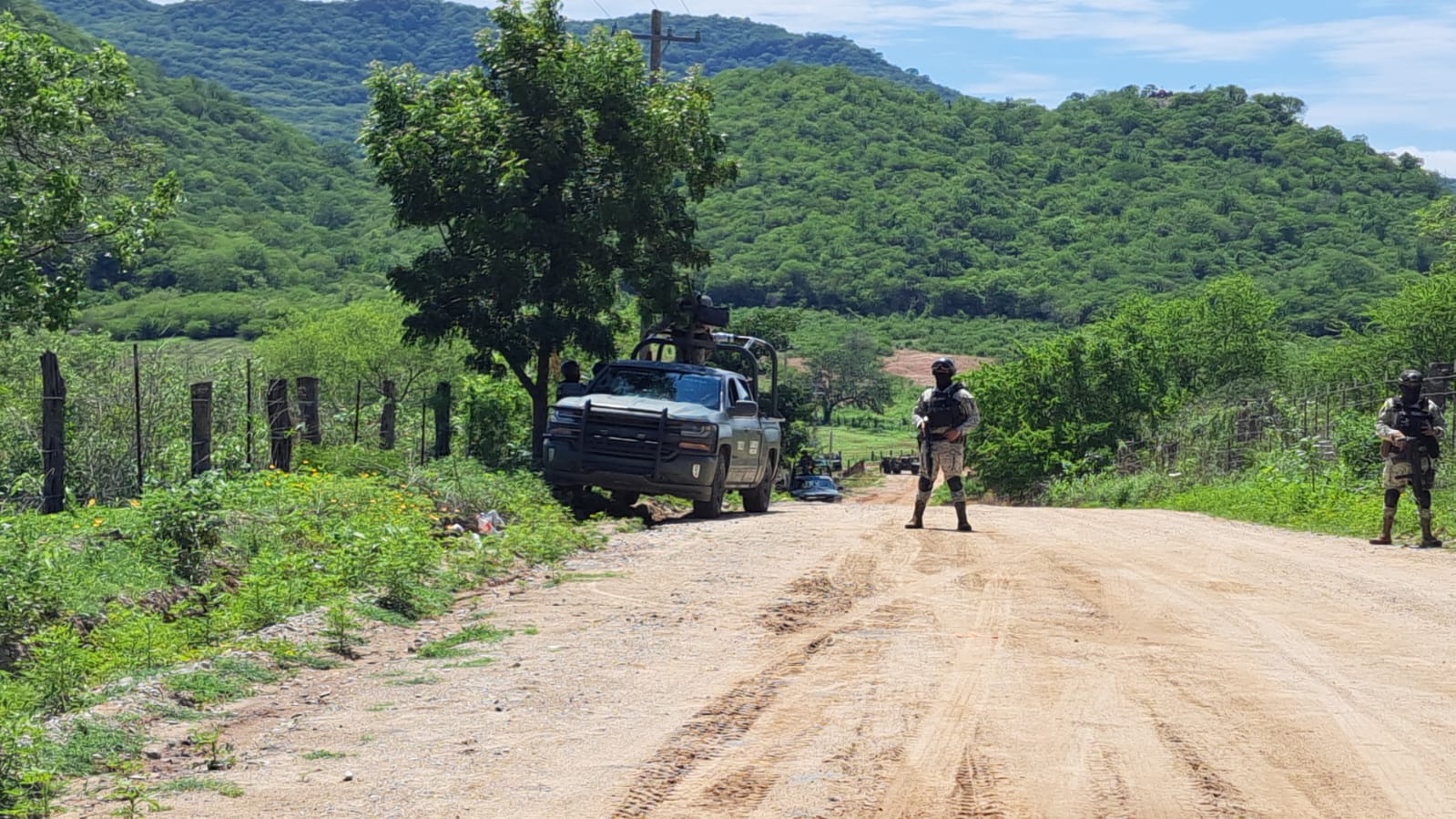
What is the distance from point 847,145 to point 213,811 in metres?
148

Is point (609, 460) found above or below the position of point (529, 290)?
below

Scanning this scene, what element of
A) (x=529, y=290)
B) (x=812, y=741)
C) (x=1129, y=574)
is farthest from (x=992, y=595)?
(x=529, y=290)

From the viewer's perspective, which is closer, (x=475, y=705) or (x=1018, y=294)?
(x=475, y=705)

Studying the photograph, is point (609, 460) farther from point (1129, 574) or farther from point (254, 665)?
point (254, 665)

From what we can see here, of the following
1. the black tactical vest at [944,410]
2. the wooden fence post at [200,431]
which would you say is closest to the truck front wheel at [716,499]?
the black tactical vest at [944,410]

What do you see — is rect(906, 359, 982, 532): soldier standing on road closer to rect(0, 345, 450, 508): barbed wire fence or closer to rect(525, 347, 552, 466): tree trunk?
rect(0, 345, 450, 508): barbed wire fence

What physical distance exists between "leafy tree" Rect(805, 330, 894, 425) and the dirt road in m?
124

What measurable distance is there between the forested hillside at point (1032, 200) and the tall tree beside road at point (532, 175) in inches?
3969

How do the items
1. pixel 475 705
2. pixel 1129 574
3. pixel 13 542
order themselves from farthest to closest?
pixel 1129 574 < pixel 13 542 < pixel 475 705

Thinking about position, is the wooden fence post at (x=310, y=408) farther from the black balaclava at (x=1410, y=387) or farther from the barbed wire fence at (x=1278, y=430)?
the barbed wire fence at (x=1278, y=430)

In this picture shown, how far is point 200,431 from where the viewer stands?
1570 cm

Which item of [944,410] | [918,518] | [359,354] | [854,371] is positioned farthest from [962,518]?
[854,371]

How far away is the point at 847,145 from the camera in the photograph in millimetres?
150500

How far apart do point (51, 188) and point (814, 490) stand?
97.6 ft
